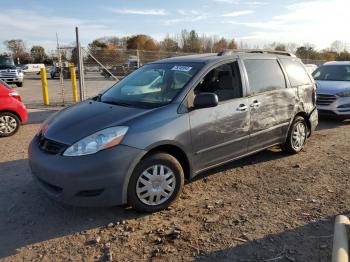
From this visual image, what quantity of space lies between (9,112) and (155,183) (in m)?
5.29

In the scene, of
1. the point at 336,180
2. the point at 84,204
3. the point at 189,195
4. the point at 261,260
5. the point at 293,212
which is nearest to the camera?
the point at 261,260

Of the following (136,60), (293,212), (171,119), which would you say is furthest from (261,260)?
(136,60)

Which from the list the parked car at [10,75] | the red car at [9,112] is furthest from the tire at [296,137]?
the parked car at [10,75]

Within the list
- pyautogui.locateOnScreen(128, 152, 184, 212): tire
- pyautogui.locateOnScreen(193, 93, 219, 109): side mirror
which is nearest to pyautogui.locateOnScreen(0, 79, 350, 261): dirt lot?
pyautogui.locateOnScreen(128, 152, 184, 212): tire

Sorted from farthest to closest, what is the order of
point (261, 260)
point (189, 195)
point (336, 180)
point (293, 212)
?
point (336, 180) < point (189, 195) < point (293, 212) < point (261, 260)

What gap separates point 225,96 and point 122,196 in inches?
79.0

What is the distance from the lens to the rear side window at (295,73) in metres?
6.32

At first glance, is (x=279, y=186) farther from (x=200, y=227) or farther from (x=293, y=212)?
(x=200, y=227)

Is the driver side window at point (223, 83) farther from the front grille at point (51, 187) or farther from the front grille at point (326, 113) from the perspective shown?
the front grille at point (326, 113)

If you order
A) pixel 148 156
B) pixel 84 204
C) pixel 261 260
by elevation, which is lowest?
pixel 261 260

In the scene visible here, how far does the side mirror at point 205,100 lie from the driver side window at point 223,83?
20 centimetres

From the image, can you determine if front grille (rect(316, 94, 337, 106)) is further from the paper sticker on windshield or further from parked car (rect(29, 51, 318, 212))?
the paper sticker on windshield

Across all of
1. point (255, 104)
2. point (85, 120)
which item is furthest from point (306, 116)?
point (85, 120)

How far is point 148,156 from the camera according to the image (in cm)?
418
